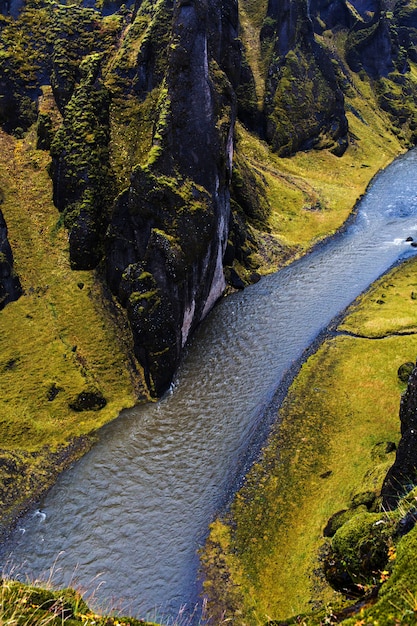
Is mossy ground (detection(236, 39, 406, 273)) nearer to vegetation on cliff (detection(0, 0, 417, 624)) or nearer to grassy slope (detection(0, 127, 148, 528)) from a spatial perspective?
vegetation on cliff (detection(0, 0, 417, 624))

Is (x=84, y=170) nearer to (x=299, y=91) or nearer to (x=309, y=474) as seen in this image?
(x=309, y=474)

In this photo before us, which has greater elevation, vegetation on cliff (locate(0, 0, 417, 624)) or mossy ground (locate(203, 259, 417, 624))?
vegetation on cliff (locate(0, 0, 417, 624))

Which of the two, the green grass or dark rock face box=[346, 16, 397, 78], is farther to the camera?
dark rock face box=[346, 16, 397, 78]

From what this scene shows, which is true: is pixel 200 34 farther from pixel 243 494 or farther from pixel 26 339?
pixel 243 494

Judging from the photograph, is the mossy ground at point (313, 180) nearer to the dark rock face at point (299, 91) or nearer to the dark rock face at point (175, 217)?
the dark rock face at point (299, 91)

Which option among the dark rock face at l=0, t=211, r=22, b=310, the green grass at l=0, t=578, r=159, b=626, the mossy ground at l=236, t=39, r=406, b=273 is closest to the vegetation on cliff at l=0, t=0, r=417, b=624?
the dark rock face at l=0, t=211, r=22, b=310

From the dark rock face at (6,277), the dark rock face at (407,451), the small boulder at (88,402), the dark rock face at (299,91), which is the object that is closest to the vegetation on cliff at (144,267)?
the small boulder at (88,402)

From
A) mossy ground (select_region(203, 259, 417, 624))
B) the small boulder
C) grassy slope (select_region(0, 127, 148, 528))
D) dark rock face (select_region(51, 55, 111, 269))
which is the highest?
dark rock face (select_region(51, 55, 111, 269))
